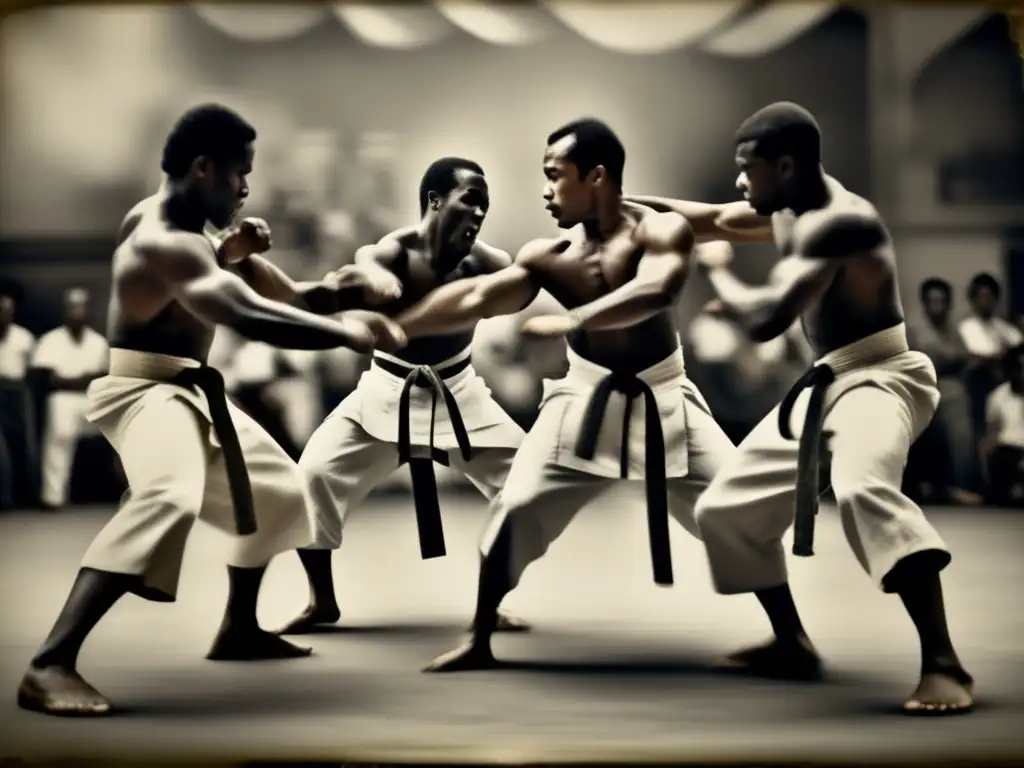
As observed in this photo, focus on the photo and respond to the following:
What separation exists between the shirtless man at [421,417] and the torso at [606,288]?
0.16 meters

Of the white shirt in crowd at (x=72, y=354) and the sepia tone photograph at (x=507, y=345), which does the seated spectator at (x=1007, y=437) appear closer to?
the sepia tone photograph at (x=507, y=345)

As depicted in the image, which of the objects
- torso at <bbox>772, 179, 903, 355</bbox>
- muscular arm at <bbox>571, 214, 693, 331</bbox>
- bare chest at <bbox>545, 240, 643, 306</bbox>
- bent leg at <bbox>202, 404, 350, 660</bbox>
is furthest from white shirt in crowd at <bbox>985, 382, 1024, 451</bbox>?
bent leg at <bbox>202, 404, 350, 660</bbox>

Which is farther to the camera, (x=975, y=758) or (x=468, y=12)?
(x=468, y=12)

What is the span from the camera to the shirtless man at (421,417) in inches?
120

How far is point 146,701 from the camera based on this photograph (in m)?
2.70

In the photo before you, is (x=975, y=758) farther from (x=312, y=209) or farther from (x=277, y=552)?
(x=312, y=209)

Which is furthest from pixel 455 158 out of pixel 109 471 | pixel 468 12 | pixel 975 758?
pixel 975 758

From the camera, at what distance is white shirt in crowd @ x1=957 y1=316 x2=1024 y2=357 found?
306 centimetres

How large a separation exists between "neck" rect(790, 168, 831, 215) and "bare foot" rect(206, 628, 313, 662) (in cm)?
151

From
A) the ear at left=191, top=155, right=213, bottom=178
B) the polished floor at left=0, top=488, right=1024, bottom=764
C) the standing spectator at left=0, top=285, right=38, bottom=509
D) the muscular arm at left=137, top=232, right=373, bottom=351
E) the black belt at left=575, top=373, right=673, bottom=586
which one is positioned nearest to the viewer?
the polished floor at left=0, top=488, right=1024, bottom=764

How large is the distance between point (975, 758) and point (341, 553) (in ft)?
5.33

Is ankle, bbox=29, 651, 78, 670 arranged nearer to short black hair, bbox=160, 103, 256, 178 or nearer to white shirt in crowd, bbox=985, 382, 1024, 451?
short black hair, bbox=160, 103, 256, 178

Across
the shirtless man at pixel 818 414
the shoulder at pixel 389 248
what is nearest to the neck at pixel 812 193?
the shirtless man at pixel 818 414

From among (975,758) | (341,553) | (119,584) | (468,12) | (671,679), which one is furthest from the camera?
(341,553)
